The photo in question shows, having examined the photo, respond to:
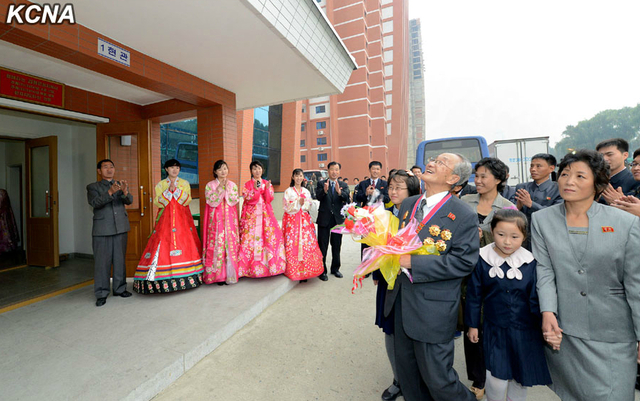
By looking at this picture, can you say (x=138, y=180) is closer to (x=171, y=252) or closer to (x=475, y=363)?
(x=171, y=252)

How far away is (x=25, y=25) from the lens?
254 centimetres

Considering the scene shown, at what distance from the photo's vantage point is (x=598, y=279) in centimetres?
133

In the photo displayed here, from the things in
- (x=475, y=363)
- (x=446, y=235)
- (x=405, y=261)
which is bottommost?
(x=475, y=363)

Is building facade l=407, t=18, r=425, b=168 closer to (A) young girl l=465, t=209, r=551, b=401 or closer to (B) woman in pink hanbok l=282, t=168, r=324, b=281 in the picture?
(B) woman in pink hanbok l=282, t=168, r=324, b=281

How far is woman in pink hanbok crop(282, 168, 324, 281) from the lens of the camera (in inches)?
168

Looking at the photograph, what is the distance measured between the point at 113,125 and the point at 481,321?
532 centimetres

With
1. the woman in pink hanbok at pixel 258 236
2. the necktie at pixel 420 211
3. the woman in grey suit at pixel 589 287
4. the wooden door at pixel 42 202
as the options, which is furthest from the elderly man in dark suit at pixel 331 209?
the wooden door at pixel 42 202

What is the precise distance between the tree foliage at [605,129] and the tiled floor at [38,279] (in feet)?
183

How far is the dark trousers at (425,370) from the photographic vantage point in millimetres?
1503

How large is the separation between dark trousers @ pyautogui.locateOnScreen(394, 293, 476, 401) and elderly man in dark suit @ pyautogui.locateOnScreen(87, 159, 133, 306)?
351cm

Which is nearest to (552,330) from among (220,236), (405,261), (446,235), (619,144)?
(446,235)

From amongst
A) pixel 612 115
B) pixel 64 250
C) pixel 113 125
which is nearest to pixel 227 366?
pixel 113 125

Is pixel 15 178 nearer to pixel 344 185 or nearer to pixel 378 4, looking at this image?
pixel 344 185

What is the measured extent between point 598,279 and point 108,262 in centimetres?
452
